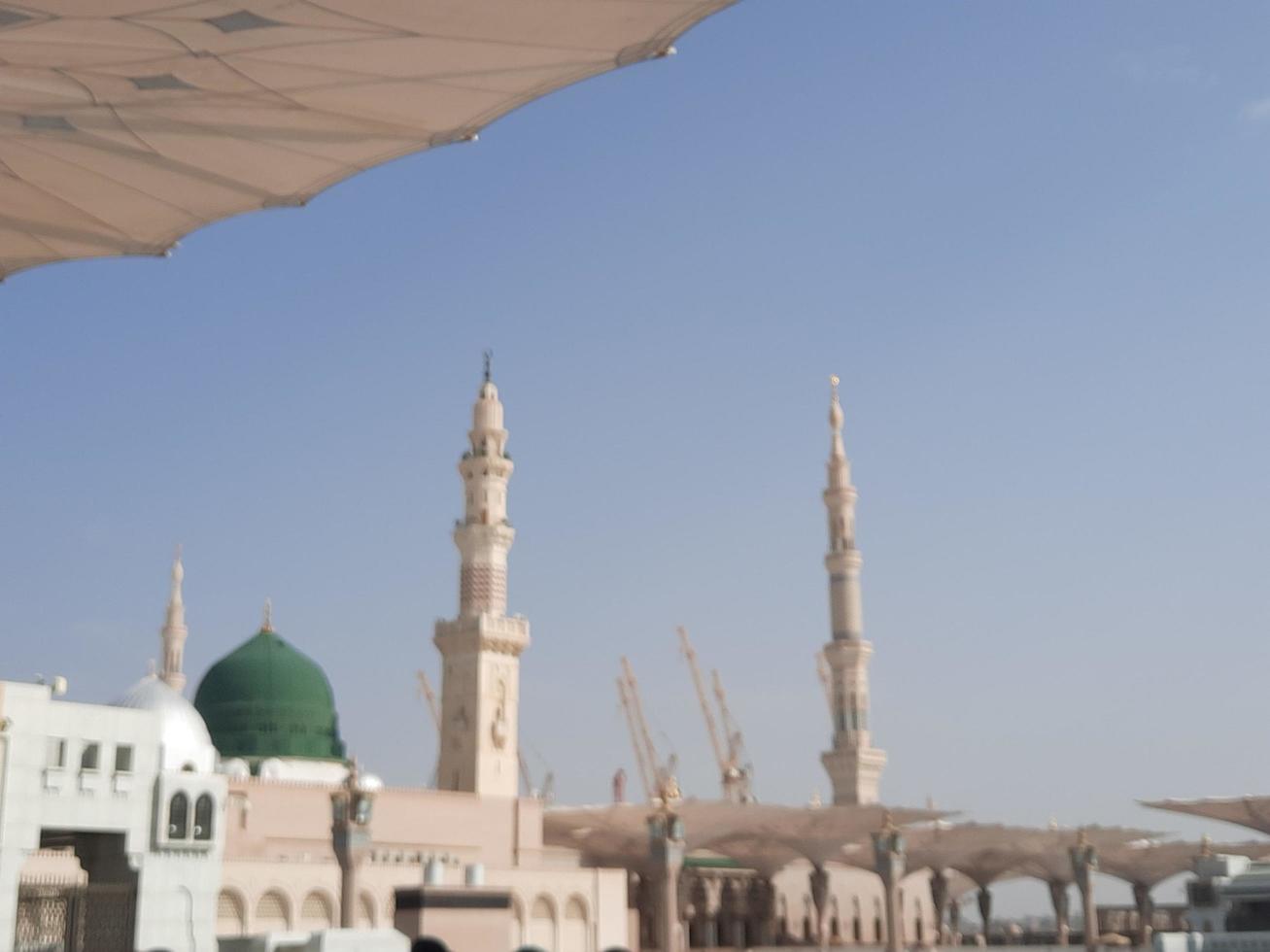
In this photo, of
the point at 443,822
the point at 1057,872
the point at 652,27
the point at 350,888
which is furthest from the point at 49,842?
the point at 1057,872

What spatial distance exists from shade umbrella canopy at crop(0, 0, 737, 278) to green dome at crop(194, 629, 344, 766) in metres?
39.1

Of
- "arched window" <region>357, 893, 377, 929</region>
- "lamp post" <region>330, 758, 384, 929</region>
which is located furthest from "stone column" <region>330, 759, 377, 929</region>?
"arched window" <region>357, 893, 377, 929</region>

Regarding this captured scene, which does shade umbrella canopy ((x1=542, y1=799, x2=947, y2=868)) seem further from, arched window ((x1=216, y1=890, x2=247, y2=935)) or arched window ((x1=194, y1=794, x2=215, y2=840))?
arched window ((x1=194, y1=794, x2=215, y2=840))

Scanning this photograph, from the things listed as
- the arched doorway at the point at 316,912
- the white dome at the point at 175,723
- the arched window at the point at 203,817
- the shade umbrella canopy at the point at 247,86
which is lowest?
the arched doorway at the point at 316,912

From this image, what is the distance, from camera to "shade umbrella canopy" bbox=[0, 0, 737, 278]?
1084 centimetres

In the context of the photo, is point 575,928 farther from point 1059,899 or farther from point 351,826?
point 1059,899

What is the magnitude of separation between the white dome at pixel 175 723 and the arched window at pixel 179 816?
15.3 m

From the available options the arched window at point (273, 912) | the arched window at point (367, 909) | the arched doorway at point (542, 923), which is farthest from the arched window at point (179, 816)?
the arched doorway at point (542, 923)

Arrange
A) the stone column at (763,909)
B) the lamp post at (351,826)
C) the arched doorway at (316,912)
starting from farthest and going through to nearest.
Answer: the stone column at (763,909), the arched doorway at (316,912), the lamp post at (351,826)


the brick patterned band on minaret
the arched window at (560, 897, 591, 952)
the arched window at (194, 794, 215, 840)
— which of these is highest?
the brick patterned band on minaret

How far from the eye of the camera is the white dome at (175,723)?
40469mm

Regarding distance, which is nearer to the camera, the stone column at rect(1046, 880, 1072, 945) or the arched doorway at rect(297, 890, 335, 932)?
the arched doorway at rect(297, 890, 335, 932)

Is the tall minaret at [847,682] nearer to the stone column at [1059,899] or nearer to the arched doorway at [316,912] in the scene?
the stone column at [1059,899]

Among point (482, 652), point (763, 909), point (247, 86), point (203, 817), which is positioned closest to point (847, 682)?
point (763, 909)
